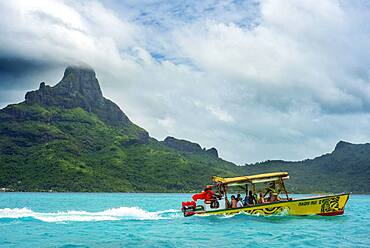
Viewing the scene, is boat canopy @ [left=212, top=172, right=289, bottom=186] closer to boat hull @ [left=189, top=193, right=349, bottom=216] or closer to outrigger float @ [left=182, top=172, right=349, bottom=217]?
outrigger float @ [left=182, top=172, right=349, bottom=217]

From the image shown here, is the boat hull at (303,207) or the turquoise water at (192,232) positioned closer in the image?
the turquoise water at (192,232)

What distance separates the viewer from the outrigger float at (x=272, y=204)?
33.1 m

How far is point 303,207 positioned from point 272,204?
2.60 m

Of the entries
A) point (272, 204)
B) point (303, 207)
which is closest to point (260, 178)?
point (272, 204)

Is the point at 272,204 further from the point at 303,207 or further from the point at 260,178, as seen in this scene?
the point at 303,207

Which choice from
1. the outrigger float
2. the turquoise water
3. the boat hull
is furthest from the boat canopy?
the turquoise water

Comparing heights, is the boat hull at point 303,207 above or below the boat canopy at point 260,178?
below

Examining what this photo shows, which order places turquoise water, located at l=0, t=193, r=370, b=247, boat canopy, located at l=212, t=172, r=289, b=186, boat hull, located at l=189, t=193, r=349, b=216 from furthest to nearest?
boat canopy, located at l=212, t=172, r=289, b=186
boat hull, located at l=189, t=193, r=349, b=216
turquoise water, located at l=0, t=193, r=370, b=247

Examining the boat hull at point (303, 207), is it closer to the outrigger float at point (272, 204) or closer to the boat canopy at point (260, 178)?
the outrigger float at point (272, 204)

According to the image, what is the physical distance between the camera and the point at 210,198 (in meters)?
36.1

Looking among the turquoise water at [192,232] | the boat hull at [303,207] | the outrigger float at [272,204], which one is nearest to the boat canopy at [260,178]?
the outrigger float at [272,204]

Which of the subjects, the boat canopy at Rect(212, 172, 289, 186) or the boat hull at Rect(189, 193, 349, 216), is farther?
the boat canopy at Rect(212, 172, 289, 186)

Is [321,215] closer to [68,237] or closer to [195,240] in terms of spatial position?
[195,240]

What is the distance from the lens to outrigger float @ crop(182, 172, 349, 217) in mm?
33062
